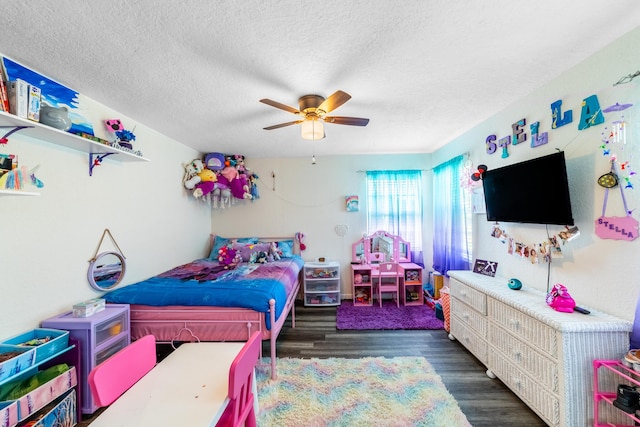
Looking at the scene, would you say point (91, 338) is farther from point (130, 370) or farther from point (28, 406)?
point (130, 370)

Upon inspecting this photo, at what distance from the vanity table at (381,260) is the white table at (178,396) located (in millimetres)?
2925

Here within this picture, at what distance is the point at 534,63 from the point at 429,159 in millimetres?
2552

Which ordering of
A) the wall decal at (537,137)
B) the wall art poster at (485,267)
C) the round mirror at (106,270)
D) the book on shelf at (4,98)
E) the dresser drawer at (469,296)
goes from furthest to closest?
1. the wall art poster at (485,267)
2. the dresser drawer at (469,296)
3. the round mirror at (106,270)
4. the wall decal at (537,137)
5. the book on shelf at (4,98)

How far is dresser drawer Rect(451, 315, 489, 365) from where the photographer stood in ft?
7.58

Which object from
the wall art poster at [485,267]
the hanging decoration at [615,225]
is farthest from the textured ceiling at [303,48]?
the wall art poster at [485,267]

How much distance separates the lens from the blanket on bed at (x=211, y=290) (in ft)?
7.25

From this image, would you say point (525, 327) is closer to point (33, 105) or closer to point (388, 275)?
point (388, 275)

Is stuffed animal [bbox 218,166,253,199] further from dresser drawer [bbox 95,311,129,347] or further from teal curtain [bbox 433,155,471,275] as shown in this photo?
teal curtain [bbox 433,155,471,275]

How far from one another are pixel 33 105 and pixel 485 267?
12.9 ft

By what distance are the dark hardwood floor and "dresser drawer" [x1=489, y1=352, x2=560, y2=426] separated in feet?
0.32

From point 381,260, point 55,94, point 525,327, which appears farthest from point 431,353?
point 55,94

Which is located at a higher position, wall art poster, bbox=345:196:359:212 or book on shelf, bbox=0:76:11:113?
book on shelf, bbox=0:76:11:113

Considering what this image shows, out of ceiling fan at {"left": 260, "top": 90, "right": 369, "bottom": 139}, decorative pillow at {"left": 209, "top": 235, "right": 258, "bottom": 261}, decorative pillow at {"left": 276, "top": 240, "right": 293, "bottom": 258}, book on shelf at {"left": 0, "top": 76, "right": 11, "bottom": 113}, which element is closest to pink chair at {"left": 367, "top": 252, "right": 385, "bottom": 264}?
decorative pillow at {"left": 276, "top": 240, "right": 293, "bottom": 258}

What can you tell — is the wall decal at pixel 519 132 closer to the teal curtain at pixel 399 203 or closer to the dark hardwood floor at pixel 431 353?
the teal curtain at pixel 399 203
